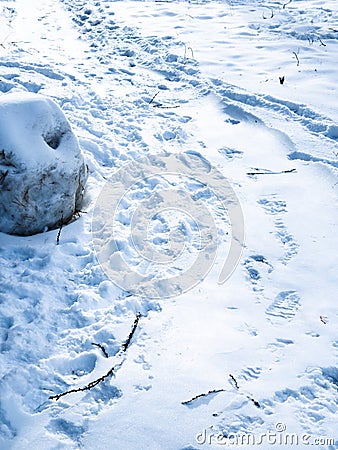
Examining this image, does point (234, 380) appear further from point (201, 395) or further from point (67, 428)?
point (67, 428)

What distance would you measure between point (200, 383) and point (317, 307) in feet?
3.75

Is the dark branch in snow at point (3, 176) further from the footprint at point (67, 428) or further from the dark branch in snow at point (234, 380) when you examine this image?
the dark branch in snow at point (234, 380)

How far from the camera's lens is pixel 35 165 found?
3611 millimetres

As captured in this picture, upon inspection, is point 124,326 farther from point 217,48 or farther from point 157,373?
point 217,48

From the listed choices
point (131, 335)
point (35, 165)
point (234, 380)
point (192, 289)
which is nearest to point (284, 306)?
point (192, 289)

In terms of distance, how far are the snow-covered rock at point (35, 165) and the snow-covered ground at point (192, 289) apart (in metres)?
0.18

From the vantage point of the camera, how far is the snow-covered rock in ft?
11.7

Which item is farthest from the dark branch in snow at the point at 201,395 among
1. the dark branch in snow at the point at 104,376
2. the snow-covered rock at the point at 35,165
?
the snow-covered rock at the point at 35,165

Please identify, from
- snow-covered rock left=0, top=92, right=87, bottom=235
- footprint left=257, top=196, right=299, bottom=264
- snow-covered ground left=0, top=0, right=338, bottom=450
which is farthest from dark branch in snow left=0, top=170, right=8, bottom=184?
footprint left=257, top=196, right=299, bottom=264

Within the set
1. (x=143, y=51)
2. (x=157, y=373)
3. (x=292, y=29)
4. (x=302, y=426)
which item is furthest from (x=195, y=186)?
(x=292, y=29)

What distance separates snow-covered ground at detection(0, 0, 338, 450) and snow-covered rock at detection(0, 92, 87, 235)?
0.60 ft

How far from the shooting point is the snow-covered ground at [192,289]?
2715 mm

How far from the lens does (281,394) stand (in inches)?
113

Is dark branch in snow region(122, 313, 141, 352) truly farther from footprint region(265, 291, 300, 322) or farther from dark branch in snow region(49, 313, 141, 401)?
footprint region(265, 291, 300, 322)
